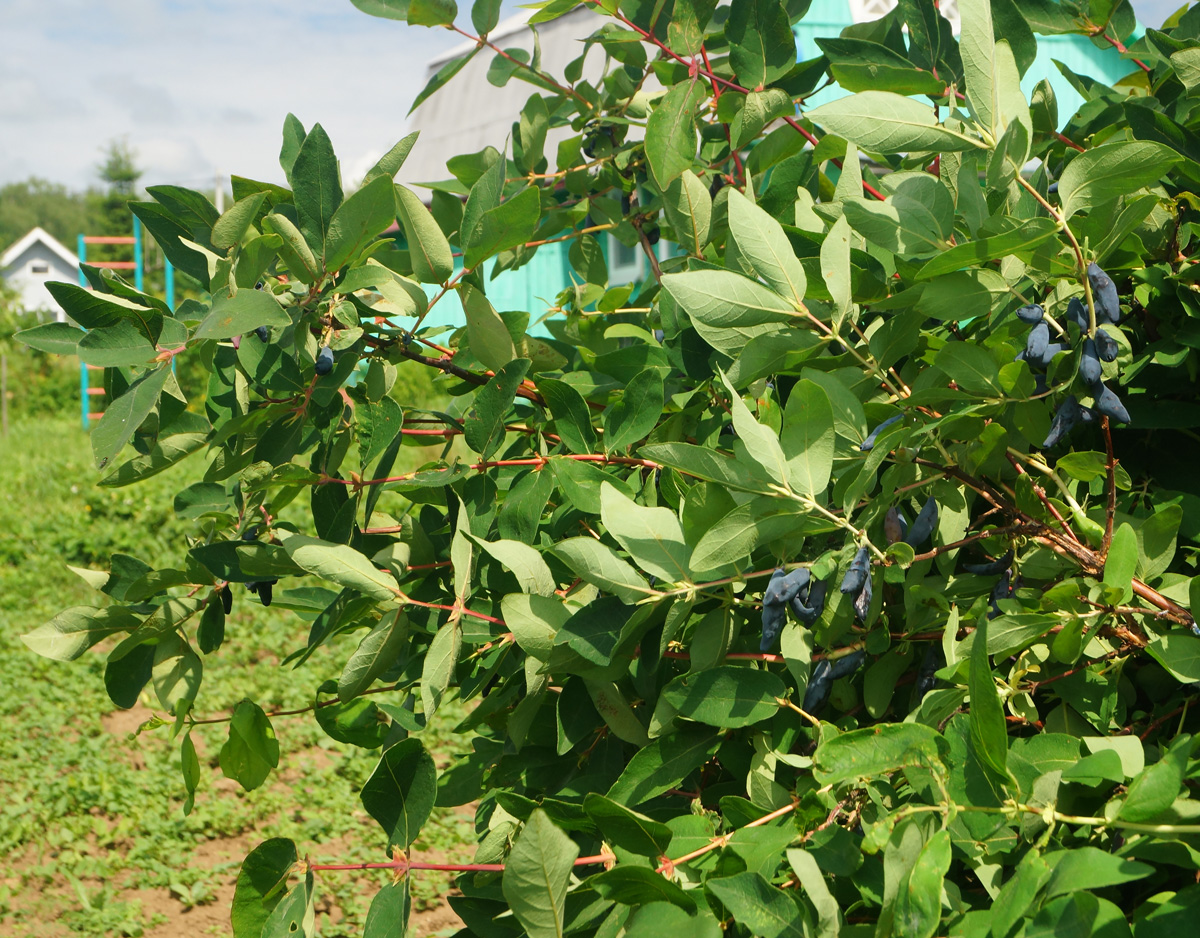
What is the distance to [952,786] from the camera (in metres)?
0.69

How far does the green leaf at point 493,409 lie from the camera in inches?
37.9

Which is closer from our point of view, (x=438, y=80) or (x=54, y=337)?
(x=54, y=337)

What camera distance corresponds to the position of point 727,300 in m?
0.78

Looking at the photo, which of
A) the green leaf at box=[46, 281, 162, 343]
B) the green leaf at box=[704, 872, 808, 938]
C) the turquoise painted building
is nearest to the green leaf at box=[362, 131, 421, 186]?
the green leaf at box=[46, 281, 162, 343]

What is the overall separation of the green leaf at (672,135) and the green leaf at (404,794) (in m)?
0.65

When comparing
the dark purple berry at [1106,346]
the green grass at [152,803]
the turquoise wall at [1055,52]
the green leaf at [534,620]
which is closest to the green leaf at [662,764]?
the green leaf at [534,620]

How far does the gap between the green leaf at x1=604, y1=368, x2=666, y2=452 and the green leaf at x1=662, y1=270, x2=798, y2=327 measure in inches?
8.1

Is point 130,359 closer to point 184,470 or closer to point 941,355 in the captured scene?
point 941,355

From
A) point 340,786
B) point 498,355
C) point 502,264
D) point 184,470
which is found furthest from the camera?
point 184,470

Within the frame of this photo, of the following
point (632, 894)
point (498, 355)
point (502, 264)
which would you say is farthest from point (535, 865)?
point (502, 264)

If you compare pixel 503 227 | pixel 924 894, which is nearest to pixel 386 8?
pixel 503 227

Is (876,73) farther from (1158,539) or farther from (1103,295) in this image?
(1158,539)

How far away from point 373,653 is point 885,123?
0.65 metres

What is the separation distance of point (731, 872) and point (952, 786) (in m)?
0.17
